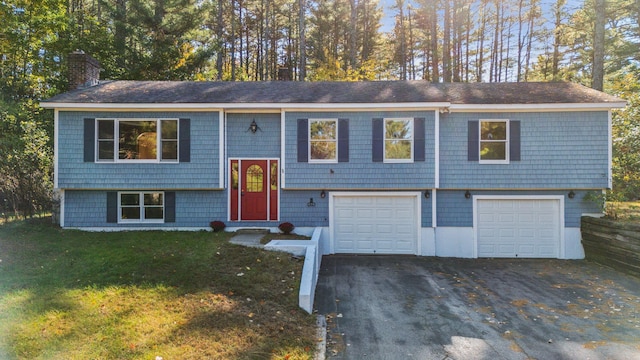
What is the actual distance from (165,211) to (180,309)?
5.96 metres

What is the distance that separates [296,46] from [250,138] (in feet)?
60.6

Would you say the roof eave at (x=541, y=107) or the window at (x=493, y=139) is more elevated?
the roof eave at (x=541, y=107)

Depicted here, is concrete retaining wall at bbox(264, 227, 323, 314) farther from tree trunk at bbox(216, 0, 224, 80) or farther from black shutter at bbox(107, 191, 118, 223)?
tree trunk at bbox(216, 0, 224, 80)

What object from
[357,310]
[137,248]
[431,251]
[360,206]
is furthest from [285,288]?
[431,251]

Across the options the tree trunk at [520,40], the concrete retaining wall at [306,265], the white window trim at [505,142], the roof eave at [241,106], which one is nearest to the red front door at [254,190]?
the roof eave at [241,106]

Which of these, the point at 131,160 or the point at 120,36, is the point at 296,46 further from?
the point at 131,160

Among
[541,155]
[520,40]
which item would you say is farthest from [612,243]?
[520,40]

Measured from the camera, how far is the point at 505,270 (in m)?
8.66

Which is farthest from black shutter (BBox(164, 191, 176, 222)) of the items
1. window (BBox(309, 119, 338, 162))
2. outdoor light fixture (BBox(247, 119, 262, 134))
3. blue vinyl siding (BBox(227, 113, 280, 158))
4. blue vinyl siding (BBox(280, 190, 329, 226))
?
window (BBox(309, 119, 338, 162))

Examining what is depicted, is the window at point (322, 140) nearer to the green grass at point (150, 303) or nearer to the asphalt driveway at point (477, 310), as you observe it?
the asphalt driveway at point (477, 310)

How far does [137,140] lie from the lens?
9711 millimetres

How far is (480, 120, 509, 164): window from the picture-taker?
9.88 metres

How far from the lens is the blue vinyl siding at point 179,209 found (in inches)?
387

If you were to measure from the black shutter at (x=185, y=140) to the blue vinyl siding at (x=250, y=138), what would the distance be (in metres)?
1.15
